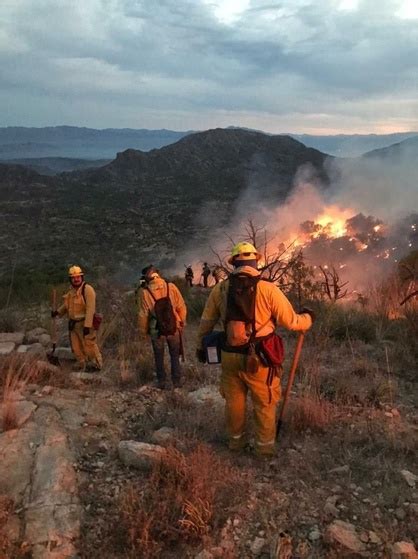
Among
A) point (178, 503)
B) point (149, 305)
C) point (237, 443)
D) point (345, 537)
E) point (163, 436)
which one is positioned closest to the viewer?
point (345, 537)

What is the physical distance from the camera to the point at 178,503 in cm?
335

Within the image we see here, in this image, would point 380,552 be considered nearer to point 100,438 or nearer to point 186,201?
point 100,438

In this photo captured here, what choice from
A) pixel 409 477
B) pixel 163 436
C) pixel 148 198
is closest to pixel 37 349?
pixel 163 436

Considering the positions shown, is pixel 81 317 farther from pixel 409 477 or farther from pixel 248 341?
pixel 409 477

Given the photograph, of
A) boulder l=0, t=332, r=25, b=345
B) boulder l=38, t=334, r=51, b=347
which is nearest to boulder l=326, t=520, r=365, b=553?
boulder l=38, t=334, r=51, b=347

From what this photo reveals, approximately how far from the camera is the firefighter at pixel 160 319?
6246 mm

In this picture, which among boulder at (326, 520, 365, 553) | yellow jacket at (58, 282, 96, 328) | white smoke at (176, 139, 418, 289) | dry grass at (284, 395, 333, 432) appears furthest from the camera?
white smoke at (176, 139, 418, 289)

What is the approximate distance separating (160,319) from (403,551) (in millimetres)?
3892

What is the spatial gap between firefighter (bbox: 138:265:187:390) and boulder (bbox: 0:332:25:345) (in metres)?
3.04

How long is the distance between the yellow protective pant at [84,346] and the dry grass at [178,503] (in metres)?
3.47

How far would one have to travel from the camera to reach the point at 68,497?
3.68 meters

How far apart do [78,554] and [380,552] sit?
1880 mm

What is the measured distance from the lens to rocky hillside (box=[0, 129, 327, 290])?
38394 mm

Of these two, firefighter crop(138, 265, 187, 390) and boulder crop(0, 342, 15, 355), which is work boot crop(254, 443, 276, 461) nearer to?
firefighter crop(138, 265, 187, 390)
